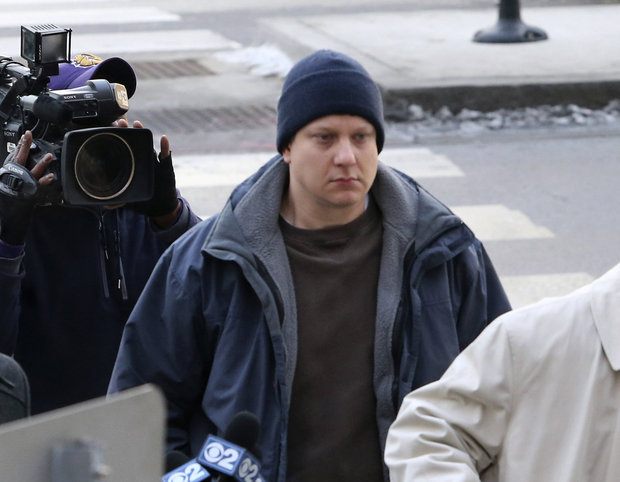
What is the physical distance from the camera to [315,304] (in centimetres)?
345

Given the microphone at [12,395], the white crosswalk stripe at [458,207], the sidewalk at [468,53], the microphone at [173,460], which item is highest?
the microphone at [12,395]

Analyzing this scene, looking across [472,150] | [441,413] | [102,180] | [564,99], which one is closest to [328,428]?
[441,413]

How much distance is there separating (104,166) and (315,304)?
0.74 metres

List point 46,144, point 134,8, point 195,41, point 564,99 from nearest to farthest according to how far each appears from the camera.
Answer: point 46,144 < point 564,99 < point 195,41 < point 134,8

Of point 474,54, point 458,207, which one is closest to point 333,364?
point 458,207

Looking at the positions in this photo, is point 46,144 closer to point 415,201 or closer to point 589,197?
point 415,201

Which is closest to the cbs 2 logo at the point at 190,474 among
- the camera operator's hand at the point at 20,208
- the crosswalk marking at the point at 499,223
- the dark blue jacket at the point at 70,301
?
the camera operator's hand at the point at 20,208

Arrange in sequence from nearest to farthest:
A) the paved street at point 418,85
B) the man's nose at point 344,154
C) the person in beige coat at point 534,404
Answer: the person in beige coat at point 534,404 → the man's nose at point 344,154 → the paved street at point 418,85

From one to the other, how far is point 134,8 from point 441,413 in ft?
54.6

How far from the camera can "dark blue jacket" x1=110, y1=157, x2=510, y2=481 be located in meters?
3.36

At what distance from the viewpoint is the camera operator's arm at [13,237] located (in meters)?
3.55

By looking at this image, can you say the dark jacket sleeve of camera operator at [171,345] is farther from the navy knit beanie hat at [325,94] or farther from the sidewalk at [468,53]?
the sidewalk at [468,53]

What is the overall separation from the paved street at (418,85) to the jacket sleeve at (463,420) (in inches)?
192

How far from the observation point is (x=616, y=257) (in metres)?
8.32
